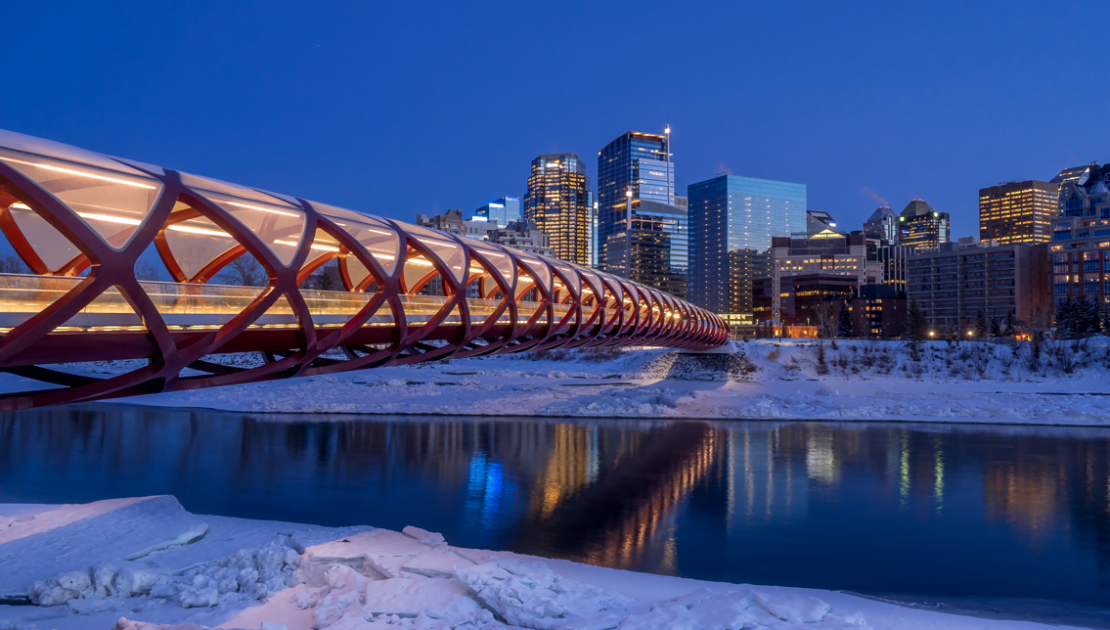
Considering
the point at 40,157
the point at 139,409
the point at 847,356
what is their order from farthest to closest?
the point at 847,356 < the point at 139,409 < the point at 40,157

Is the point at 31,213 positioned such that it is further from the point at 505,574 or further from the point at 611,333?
the point at 611,333

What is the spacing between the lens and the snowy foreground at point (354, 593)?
9430 millimetres

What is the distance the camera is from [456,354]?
17.0 metres

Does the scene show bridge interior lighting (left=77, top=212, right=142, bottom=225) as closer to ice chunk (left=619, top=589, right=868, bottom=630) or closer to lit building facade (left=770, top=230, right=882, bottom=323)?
ice chunk (left=619, top=589, right=868, bottom=630)

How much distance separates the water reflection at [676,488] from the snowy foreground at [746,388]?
3.54m

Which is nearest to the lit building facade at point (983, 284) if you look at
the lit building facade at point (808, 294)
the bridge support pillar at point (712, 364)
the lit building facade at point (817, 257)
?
the lit building facade at point (808, 294)

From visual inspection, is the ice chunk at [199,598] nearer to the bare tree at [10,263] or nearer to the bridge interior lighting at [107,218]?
the bridge interior lighting at [107,218]

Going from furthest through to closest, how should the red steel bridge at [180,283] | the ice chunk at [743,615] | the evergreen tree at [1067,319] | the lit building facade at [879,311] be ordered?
the lit building facade at [879,311]
the evergreen tree at [1067,319]
the ice chunk at [743,615]
the red steel bridge at [180,283]

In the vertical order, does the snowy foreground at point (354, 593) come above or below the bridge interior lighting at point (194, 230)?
below

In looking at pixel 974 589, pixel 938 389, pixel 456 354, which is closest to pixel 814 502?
pixel 974 589

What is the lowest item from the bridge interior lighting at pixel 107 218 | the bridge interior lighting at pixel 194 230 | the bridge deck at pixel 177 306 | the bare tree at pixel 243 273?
the bridge deck at pixel 177 306

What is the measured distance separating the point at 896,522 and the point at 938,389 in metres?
31.0

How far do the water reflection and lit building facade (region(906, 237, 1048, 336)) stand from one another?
11487 centimetres

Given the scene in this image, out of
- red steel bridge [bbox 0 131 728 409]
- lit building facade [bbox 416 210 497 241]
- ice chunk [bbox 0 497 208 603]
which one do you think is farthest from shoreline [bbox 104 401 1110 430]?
lit building facade [bbox 416 210 497 241]
